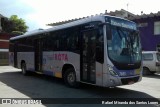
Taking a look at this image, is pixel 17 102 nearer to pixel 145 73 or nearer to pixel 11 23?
pixel 145 73

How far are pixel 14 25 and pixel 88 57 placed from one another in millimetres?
49845

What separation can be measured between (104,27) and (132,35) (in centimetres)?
163

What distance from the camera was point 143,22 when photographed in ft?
98.4

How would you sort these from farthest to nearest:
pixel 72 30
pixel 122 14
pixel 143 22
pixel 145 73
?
pixel 122 14, pixel 143 22, pixel 145 73, pixel 72 30

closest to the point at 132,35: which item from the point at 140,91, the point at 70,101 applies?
the point at 140,91

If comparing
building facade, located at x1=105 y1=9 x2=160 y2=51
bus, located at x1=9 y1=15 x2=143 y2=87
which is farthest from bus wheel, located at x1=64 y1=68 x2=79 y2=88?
building facade, located at x1=105 y1=9 x2=160 y2=51

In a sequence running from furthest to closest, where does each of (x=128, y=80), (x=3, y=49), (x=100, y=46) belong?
(x=3, y=49), (x=128, y=80), (x=100, y=46)

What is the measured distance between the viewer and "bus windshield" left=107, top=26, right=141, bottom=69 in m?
9.55

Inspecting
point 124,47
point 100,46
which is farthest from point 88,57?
point 124,47

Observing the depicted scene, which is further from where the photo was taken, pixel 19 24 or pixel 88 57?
pixel 19 24

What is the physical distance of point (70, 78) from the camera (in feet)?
38.9

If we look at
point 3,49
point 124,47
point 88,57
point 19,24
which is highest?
point 19,24

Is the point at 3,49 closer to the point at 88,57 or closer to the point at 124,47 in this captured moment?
the point at 88,57

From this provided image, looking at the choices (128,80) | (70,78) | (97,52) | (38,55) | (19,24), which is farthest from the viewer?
(19,24)
